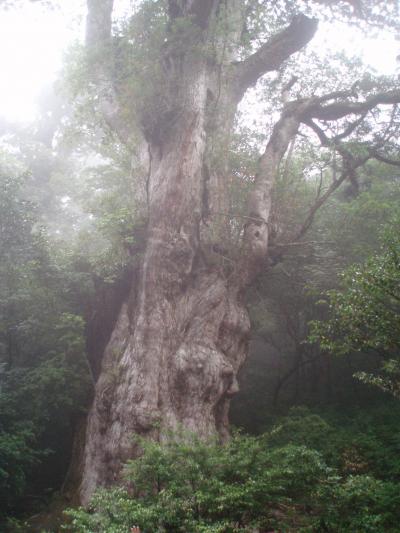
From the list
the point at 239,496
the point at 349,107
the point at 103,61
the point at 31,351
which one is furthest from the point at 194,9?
the point at 239,496

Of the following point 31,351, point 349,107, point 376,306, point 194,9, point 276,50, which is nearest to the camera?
point 376,306

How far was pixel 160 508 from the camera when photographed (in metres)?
3.70

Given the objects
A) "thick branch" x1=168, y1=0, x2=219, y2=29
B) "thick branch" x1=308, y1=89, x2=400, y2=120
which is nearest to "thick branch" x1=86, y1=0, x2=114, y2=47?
"thick branch" x1=168, y1=0, x2=219, y2=29

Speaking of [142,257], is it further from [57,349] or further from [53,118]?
[53,118]

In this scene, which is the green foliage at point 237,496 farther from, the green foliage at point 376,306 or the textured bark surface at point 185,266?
the green foliage at point 376,306

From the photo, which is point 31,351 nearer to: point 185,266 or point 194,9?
point 185,266

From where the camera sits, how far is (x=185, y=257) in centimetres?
757

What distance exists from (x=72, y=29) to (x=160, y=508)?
37.3 ft

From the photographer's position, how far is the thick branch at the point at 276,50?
9.44 meters

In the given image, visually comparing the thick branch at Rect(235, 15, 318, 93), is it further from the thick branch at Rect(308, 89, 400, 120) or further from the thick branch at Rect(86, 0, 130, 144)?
the thick branch at Rect(86, 0, 130, 144)

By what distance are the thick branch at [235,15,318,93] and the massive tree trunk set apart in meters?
0.02

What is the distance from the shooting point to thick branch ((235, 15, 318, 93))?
944 cm

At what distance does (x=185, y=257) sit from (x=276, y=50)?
17.7ft

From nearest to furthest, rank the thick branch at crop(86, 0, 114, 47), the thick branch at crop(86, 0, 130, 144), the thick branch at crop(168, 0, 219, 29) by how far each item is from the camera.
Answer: the thick branch at crop(168, 0, 219, 29)
the thick branch at crop(86, 0, 130, 144)
the thick branch at crop(86, 0, 114, 47)
